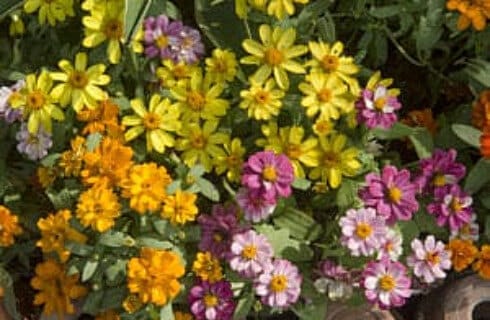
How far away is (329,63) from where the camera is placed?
1.64m

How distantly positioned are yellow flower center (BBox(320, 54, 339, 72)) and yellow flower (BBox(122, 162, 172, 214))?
11.6 inches

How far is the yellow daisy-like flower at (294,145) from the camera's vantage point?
5.34 feet

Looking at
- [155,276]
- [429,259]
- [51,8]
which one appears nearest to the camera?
[155,276]

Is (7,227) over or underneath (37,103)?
underneath

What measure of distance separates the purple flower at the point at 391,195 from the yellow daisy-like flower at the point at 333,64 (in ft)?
0.45

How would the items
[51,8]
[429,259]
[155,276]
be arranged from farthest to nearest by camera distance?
[51,8], [429,259], [155,276]

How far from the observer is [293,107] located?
1675 millimetres

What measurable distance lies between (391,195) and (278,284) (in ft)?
0.70

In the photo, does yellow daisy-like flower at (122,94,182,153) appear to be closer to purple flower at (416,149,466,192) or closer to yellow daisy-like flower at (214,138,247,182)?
yellow daisy-like flower at (214,138,247,182)

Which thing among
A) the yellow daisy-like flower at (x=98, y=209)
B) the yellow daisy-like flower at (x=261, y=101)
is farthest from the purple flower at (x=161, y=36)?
the yellow daisy-like flower at (x=98, y=209)

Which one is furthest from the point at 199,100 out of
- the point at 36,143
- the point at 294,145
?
the point at 36,143

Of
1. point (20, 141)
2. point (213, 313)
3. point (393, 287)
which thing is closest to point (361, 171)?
point (393, 287)

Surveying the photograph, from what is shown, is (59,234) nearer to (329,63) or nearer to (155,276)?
(155,276)

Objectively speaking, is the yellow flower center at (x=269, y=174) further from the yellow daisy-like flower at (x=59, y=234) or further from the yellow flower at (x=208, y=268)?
the yellow daisy-like flower at (x=59, y=234)
